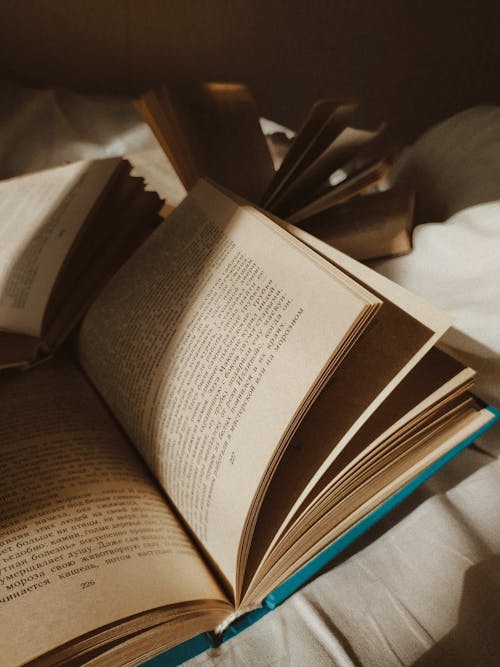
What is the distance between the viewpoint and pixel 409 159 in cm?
75

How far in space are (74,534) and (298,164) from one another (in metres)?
0.40

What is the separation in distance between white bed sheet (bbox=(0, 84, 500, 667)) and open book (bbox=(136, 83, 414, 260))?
0.17 ft

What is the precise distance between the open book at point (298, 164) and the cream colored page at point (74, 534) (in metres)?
0.30

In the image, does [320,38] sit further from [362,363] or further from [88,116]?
[362,363]

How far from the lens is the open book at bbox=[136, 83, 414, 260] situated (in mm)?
518

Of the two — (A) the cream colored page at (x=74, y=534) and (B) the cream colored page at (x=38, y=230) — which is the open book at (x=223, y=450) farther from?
(B) the cream colored page at (x=38, y=230)

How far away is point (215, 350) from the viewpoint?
0.37 meters

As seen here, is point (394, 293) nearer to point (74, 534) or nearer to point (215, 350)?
point (215, 350)

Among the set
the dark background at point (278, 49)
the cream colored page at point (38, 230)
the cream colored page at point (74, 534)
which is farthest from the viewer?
the dark background at point (278, 49)

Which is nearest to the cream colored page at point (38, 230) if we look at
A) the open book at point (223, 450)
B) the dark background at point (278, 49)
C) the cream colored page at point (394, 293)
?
the open book at point (223, 450)

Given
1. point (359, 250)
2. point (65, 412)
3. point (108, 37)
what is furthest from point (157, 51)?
point (65, 412)

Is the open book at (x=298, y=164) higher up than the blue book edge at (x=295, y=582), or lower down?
higher up

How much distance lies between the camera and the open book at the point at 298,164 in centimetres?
52

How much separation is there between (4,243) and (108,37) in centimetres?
68
